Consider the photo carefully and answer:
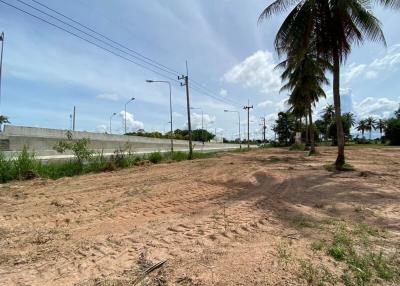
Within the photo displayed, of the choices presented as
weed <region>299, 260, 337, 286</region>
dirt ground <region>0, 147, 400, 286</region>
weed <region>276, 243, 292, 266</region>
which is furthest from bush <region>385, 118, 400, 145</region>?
weed <region>299, 260, 337, 286</region>

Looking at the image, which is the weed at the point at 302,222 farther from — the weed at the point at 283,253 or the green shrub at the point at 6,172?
the green shrub at the point at 6,172

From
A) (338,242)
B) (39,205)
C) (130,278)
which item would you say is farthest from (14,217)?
(338,242)

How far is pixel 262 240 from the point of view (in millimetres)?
5391

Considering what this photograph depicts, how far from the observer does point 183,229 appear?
6.14 m

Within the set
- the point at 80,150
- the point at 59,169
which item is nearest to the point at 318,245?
the point at 59,169

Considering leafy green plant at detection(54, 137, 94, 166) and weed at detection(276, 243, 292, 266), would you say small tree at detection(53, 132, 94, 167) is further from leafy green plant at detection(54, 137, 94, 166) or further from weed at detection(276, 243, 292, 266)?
weed at detection(276, 243, 292, 266)

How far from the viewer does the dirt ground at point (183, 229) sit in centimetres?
439

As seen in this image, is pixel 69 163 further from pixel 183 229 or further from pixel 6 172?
pixel 183 229

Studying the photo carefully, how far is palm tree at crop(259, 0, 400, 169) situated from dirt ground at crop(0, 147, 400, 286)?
7083 millimetres

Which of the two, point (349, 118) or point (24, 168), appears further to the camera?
point (349, 118)

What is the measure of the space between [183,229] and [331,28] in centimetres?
1380

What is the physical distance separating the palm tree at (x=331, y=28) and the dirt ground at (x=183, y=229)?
708 cm

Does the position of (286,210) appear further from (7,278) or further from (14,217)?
(14,217)

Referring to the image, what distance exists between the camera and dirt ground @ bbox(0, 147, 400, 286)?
4387 millimetres
